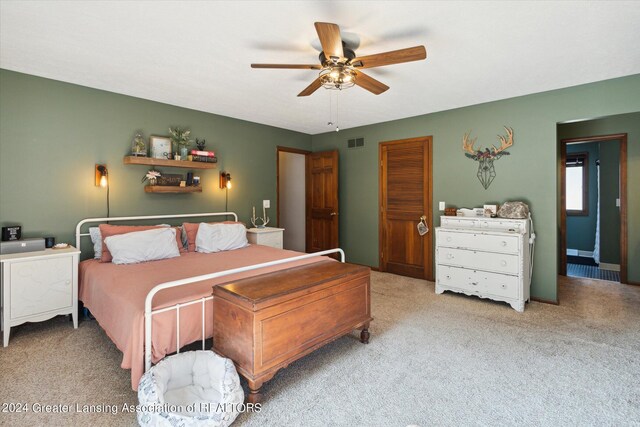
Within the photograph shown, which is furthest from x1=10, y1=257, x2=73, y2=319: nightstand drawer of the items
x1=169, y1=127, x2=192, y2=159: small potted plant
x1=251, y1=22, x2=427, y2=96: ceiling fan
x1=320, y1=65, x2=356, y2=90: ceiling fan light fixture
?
x1=320, y1=65, x2=356, y2=90: ceiling fan light fixture

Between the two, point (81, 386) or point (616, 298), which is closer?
point (81, 386)

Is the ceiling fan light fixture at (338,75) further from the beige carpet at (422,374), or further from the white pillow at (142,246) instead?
the white pillow at (142,246)

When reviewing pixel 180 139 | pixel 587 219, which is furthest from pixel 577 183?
pixel 180 139

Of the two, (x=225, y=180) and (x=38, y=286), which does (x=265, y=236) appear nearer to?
(x=225, y=180)

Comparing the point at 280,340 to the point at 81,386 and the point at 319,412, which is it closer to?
the point at 319,412

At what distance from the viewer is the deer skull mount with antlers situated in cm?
416

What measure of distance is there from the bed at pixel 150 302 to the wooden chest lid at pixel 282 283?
172mm

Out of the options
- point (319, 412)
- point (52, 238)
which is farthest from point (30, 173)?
point (319, 412)

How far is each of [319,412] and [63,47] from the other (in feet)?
11.5

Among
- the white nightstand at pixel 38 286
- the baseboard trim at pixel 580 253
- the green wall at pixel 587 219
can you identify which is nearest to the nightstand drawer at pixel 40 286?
the white nightstand at pixel 38 286

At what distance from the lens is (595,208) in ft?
21.0

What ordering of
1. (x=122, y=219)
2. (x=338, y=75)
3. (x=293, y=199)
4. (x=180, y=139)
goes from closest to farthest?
(x=338, y=75) < (x=122, y=219) < (x=180, y=139) < (x=293, y=199)

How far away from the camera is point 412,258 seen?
508 centimetres

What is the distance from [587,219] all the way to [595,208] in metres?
0.27
